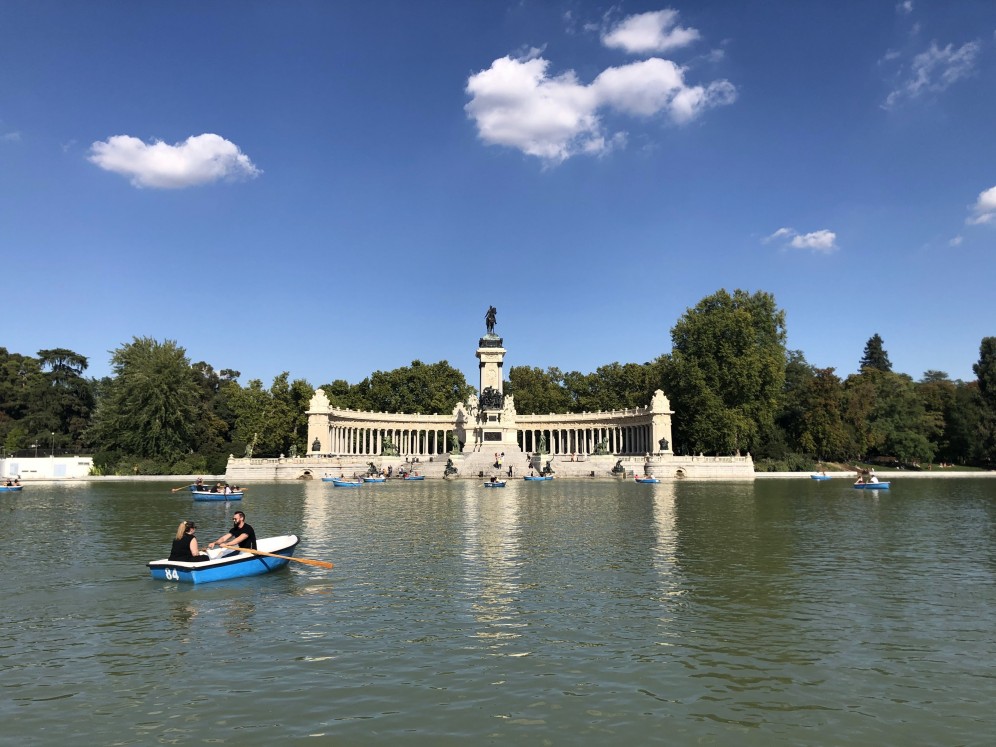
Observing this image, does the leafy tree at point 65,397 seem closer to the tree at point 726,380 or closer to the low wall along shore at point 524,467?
the low wall along shore at point 524,467

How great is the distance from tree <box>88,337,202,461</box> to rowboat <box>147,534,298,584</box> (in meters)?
56.1

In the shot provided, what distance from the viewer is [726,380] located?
7388 cm

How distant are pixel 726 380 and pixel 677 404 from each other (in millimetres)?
9488

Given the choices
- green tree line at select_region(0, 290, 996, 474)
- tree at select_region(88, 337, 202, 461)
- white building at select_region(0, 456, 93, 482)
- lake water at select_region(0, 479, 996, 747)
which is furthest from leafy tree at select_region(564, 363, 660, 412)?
lake water at select_region(0, 479, 996, 747)

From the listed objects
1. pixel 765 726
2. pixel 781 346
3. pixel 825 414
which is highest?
pixel 781 346

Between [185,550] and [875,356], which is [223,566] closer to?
[185,550]

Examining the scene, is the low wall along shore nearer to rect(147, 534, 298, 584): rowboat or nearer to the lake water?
the lake water

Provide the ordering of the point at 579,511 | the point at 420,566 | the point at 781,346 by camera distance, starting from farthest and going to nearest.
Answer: the point at 781,346, the point at 579,511, the point at 420,566

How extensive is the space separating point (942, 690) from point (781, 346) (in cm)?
7631

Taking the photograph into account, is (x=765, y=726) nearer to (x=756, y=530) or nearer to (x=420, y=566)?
(x=420, y=566)

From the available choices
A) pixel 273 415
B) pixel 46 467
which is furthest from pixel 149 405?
pixel 273 415

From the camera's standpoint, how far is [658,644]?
12312 mm

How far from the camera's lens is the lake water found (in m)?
9.14

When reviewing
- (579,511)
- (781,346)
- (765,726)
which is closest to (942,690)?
(765,726)
